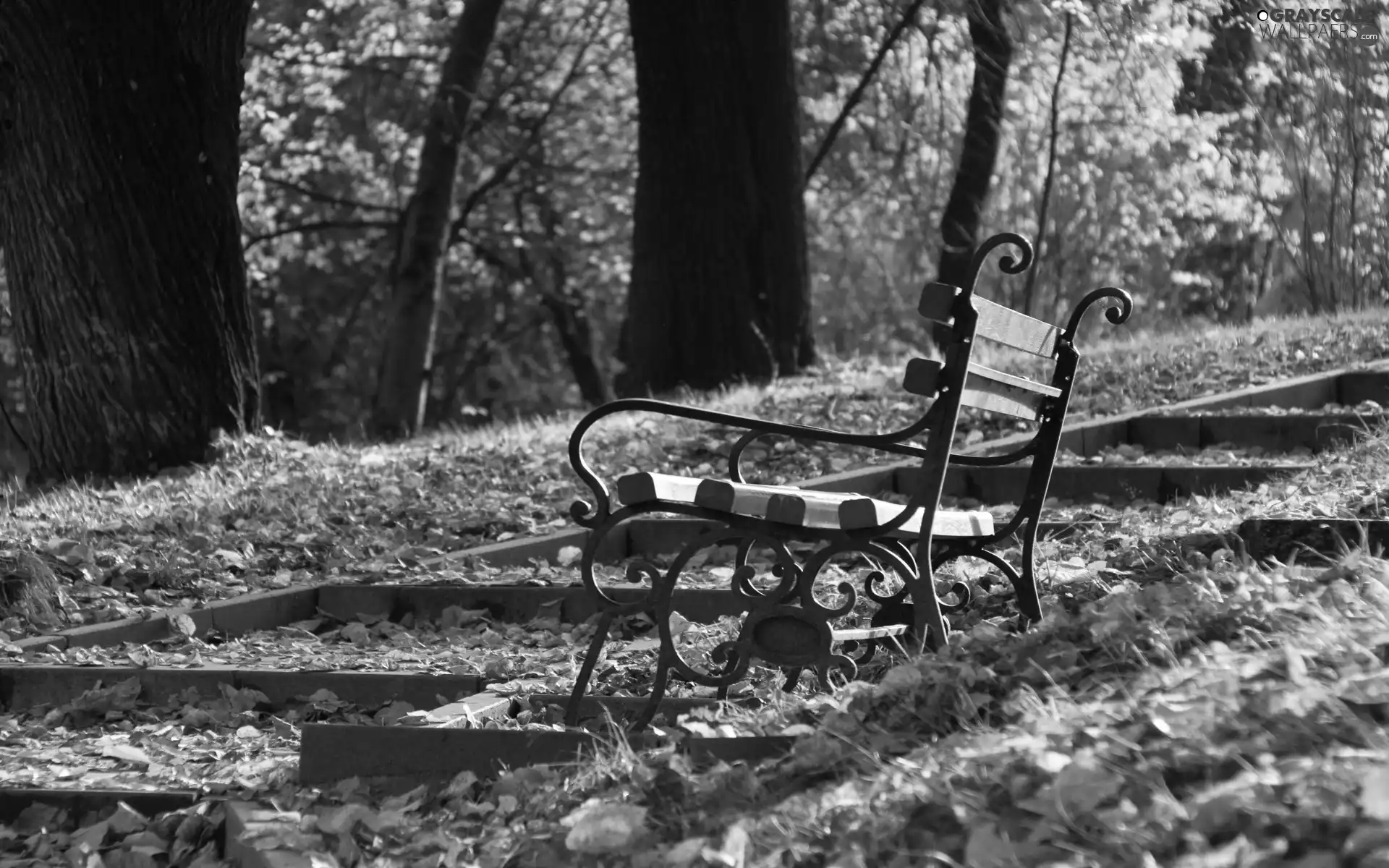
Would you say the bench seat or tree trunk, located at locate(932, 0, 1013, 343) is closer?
the bench seat

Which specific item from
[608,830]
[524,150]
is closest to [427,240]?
[524,150]

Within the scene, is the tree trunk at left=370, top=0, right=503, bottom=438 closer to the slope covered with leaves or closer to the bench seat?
the slope covered with leaves

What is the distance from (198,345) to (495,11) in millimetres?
7674

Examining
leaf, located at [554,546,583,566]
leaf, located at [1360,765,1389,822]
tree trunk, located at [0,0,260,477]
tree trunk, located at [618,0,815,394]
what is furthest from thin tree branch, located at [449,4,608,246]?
leaf, located at [1360,765,1389,822]

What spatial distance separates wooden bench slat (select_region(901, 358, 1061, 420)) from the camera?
11.7 ft

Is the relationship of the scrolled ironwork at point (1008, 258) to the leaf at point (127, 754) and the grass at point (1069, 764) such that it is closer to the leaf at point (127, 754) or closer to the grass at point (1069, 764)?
the grass at point (1069, 764)

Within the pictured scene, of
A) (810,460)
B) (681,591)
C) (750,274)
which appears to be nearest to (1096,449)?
(810,460)

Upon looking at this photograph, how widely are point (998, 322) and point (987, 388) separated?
0.23 meters

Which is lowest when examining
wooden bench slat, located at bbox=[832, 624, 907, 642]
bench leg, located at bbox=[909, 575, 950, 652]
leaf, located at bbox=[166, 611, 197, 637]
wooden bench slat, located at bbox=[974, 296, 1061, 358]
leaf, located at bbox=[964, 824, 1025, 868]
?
leaf, located at bbox=[166, 611, 197, 637]

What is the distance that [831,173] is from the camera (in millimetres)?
21406

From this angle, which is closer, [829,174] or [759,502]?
[759,502]

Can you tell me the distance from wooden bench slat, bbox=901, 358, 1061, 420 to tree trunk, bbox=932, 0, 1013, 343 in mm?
11390

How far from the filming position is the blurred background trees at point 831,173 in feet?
47.8

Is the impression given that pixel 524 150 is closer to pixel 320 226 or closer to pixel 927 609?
pixel 320 226
